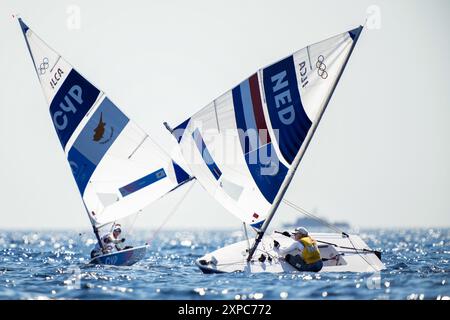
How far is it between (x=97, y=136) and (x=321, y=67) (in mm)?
7292

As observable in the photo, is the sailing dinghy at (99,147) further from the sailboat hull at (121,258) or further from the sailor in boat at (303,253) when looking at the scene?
the sailor in boat at (303,253)

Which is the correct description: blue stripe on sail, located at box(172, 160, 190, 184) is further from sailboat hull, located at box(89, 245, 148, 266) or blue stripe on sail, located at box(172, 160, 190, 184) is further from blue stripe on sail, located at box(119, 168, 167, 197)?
sailboat hull, located at box(89, 245, 148, 266)

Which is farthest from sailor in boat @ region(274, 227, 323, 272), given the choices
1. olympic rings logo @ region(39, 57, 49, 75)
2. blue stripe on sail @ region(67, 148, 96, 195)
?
olympic rings logo @ region(39, 57, 49, 75)

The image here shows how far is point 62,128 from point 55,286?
22.6ft

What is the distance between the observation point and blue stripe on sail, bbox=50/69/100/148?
20.9 metres

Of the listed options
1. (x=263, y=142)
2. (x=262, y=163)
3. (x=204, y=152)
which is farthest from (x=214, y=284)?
(x=263, y=142)

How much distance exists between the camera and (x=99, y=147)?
20.9m

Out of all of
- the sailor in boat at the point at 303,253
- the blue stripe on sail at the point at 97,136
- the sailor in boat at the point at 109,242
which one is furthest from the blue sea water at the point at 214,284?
the blue stripe on sail at the point at 97,136

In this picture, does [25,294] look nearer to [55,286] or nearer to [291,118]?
[55,286]

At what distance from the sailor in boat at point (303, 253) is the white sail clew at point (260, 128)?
1.13 metres

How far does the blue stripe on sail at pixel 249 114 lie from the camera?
18719 millimetres
